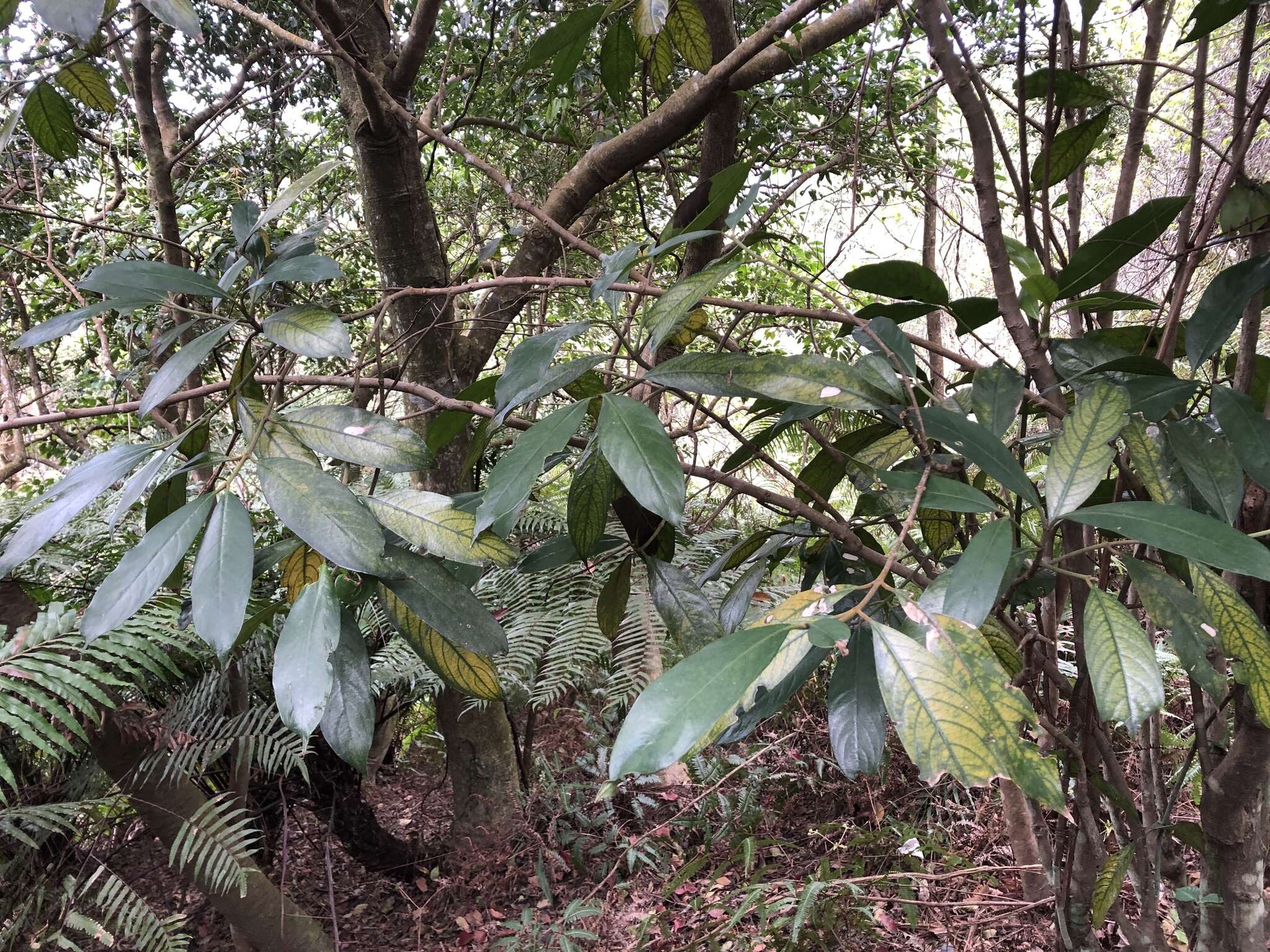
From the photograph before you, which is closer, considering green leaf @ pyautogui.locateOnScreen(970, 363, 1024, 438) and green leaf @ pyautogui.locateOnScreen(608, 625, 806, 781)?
green leaf @ pyautogui.locateOnScreen(608, 625, 806, 781)

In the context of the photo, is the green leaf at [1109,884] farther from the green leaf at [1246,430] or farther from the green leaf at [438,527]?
the green leaf at [438,527]

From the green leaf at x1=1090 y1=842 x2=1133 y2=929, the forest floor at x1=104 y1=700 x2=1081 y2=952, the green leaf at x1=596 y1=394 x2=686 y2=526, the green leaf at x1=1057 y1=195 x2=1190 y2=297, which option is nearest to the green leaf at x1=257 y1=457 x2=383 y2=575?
the green leaf at x1=596 y1=394 x2=686 y2=526

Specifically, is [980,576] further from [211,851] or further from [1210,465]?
[211,851]

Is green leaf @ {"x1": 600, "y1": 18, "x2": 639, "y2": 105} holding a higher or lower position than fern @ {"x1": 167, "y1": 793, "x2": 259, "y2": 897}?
higher

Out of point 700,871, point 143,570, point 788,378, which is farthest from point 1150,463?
point 700,871

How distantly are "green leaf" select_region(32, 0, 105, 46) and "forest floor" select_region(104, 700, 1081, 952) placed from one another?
1379 mm

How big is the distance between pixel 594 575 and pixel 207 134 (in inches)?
59.0

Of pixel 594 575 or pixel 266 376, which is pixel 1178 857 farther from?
pixel 266 376

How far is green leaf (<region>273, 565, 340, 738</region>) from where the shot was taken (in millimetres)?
347

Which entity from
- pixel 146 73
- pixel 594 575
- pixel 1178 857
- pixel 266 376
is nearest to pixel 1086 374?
pixel 266 376

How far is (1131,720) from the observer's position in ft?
1.13

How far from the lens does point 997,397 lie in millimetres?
488

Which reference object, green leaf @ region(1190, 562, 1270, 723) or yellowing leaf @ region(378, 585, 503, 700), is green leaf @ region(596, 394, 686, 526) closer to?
yellowing leaf @ region(378, 585, 503, 700)

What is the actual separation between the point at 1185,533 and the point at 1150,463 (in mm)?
156
